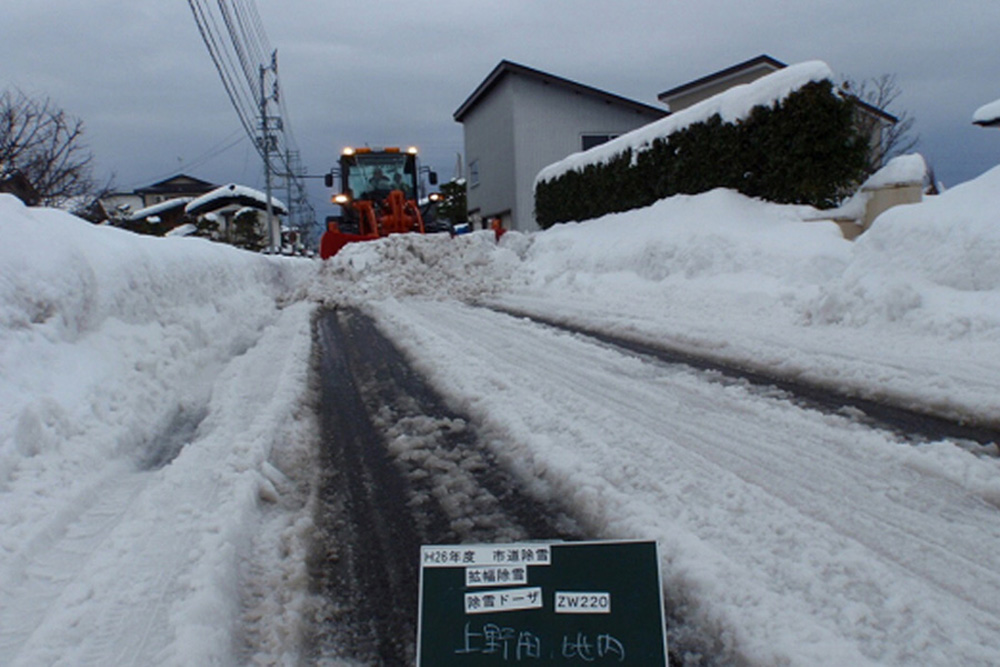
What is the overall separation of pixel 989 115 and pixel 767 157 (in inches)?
163

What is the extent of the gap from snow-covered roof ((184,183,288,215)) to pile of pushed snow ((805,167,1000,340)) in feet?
135

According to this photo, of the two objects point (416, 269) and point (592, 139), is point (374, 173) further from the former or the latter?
point (592, 139)

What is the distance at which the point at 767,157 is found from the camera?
9.76 metres

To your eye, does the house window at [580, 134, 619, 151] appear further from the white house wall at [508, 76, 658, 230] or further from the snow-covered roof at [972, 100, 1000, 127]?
the snow-covered roof at [972, 100, 1000, 127]

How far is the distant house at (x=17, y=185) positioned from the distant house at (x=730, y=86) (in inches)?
875

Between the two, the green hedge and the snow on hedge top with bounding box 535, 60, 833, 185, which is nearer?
the green hedge

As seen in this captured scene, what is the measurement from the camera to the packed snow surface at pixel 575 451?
1725mm

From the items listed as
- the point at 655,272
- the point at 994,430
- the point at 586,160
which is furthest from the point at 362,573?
the point at 586,160

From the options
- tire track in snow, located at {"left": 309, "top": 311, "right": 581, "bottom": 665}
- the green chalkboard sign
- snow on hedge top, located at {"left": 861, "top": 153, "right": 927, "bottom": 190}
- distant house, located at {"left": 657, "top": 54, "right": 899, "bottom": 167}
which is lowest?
tire track in snow, located at {"left": 309, "top": 311, "right": 581, "bottom": 665}

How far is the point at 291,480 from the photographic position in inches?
110

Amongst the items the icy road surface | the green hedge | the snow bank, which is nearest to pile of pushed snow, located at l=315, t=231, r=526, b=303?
the green hedge

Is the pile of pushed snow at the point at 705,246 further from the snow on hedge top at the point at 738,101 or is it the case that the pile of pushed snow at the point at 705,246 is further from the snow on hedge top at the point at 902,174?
the snow on hedge top at the point at 738,101

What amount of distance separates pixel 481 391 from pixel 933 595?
8.88 feet

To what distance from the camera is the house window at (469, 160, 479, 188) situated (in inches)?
1144
